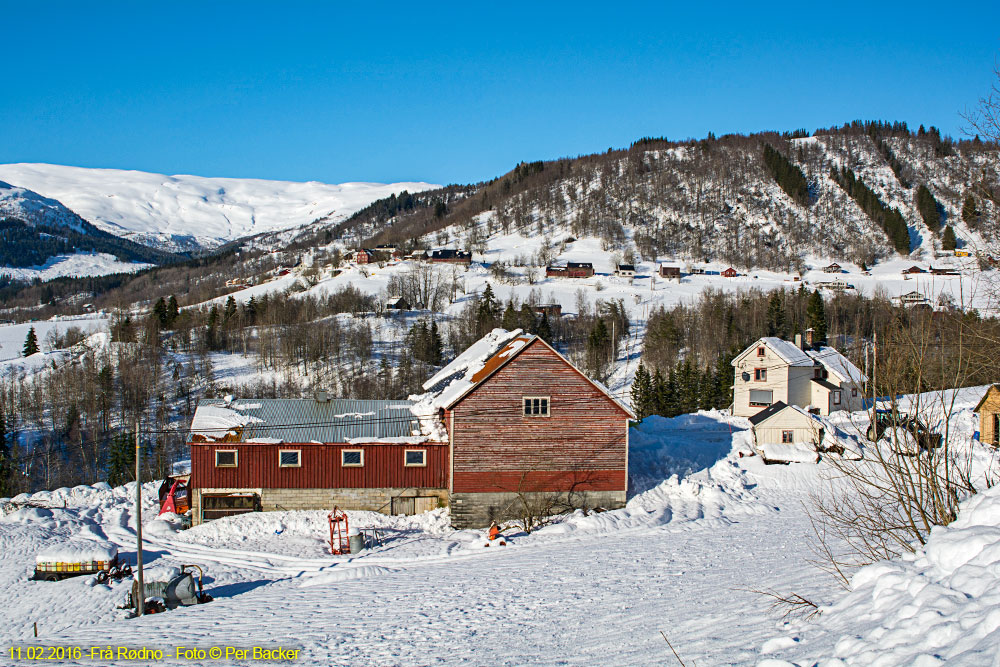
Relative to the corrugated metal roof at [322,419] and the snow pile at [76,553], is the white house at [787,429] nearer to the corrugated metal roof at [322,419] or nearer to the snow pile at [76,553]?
the corrugated metal roof at [322,419]

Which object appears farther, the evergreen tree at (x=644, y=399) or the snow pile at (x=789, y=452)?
the evergreen tree at (x=644, y=399)

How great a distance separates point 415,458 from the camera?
28.2 meters

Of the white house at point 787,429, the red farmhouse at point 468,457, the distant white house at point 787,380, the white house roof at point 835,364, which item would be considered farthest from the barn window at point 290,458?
the white house roof at point 835,364

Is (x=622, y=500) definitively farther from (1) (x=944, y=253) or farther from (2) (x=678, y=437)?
(1) (x=944, y=253)

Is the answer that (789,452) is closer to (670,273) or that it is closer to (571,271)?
(571,271)

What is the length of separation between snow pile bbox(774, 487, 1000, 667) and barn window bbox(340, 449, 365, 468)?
69.3 feet

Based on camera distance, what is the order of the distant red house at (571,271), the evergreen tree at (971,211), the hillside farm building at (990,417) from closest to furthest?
the evergreen tree at (971,211) < the hillside farm building at (990,417) < the distant red house at (571,271)

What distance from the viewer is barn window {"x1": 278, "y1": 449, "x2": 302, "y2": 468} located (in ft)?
91.5

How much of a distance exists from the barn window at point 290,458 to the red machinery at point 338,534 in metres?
2.44

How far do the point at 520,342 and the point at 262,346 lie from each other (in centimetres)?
7063

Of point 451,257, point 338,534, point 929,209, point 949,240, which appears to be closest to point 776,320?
point 451,257

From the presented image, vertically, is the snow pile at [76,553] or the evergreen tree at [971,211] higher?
the evergreen tree at [971,211]

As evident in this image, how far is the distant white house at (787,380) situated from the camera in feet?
167

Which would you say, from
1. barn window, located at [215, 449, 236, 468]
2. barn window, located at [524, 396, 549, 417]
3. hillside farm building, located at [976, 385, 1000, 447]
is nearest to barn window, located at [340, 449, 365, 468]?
barn window, located at [215, 449, 236, 468]
